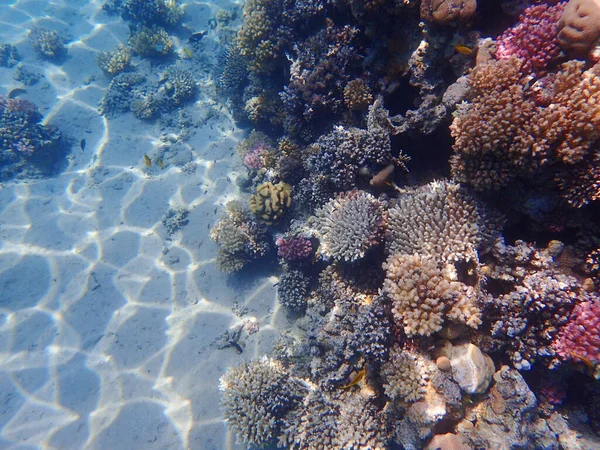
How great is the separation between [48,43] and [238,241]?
1344cm

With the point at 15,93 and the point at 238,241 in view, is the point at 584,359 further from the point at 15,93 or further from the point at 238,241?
the point at 15,93

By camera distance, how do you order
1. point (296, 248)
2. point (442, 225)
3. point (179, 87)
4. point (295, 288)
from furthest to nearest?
point (179, 87) < point (295, 288) < point (296, 248) < point (442, 225)

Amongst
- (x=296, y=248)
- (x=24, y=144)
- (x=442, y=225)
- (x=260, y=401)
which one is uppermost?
(x=442, y=225)

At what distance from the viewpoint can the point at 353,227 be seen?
468 cm

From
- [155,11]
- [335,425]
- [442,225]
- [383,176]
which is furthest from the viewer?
[155,11]

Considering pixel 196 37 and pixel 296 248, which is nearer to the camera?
pixel 296 248

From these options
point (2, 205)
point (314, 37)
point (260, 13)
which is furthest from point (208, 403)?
point (2, 205)

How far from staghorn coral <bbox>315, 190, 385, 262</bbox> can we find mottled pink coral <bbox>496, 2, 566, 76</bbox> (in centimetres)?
244

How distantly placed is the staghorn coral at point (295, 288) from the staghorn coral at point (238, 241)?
1.12 m

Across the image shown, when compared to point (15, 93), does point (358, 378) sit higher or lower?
higher

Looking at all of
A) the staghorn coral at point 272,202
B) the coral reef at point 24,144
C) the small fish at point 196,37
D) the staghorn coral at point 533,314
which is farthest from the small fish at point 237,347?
the small fish at point 196,37

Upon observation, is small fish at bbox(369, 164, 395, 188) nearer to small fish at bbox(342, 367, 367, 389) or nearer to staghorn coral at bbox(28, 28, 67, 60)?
small fish at bbox(342, 367, 367, 389)

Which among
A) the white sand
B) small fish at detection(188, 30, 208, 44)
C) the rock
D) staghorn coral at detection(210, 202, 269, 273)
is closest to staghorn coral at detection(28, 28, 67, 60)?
the white sand

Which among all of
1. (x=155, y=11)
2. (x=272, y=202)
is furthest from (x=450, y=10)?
(x=155, y=11)
